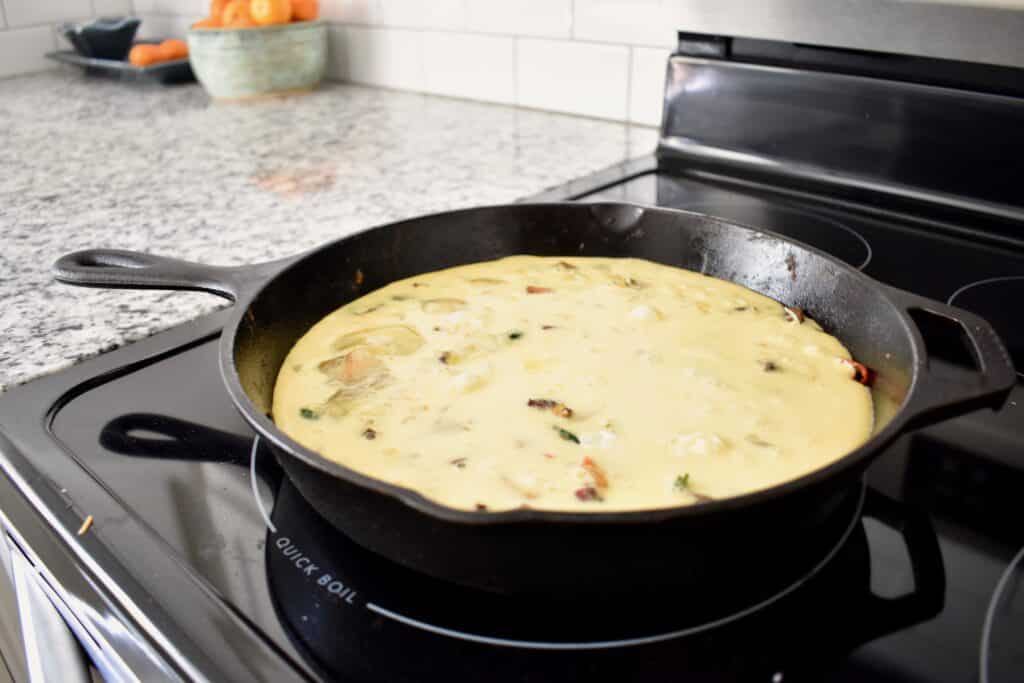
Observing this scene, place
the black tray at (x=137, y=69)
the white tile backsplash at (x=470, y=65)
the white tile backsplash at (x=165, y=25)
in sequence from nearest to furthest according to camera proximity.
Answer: the white tile backsplash at (x=470, y=65), the black tray at (x=137, y=69), the white tile backsplash at (x=165, y=25)

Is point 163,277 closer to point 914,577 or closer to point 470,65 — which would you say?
point 914,577

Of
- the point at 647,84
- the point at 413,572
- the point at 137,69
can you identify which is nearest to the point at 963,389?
the point at 413,572

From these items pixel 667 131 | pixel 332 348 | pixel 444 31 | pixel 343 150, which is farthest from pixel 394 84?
pixel 332 348

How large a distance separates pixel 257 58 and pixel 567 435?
5.25ft

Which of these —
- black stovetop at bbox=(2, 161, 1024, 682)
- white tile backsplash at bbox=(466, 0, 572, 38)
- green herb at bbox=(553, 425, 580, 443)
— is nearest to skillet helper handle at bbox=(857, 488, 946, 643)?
black stovetop at bbox=(2, 161, 1024, 682)

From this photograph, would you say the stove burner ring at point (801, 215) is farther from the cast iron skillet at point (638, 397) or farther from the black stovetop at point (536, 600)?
the black stovetop at point (536, 600)

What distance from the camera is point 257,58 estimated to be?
6.53 feet

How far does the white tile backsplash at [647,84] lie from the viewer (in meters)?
1.54

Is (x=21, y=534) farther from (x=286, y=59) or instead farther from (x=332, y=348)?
(x=286, y=59)

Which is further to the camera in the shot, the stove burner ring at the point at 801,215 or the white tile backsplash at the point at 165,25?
the white tile backsplash at the point at 165,25

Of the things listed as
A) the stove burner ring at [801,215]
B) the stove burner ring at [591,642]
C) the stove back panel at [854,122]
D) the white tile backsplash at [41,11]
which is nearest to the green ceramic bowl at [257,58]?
the white tile backsplash at [41,11]

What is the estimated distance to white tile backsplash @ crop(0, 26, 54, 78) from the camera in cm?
249

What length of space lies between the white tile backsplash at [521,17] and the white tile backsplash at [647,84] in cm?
Result: 17

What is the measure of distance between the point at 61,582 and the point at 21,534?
0.07 m
